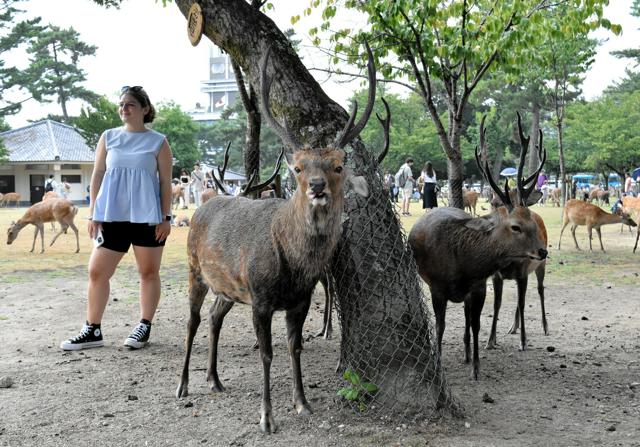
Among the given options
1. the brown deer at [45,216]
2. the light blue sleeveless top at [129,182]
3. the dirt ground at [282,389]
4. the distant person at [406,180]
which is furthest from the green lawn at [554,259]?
the distant person at [406,180]

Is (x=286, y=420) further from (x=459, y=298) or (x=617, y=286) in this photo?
(x=617, y=286)

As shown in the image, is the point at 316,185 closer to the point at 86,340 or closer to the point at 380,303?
the point at 380,303

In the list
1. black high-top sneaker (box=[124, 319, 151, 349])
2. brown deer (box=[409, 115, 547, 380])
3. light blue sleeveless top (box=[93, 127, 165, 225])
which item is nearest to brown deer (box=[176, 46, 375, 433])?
light blue sleeveless top (box=[93, 127, 165, 225])

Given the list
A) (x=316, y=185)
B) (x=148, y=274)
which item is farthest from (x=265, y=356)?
(x=148, y=274)

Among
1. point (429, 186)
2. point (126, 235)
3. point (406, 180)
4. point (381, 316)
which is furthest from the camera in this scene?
point (406, 180)

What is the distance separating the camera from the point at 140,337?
5.49 metres

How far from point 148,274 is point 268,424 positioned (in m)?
2.29

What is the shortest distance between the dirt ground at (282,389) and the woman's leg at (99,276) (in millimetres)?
345

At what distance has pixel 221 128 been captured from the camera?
6066 centimetres

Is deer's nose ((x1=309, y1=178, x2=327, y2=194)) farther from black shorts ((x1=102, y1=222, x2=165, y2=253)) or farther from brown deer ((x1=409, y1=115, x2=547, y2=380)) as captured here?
black shorts ((x1=102, y1=222, x2=165, y2=253))

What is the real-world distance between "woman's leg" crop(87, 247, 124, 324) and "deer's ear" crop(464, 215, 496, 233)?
2.93m

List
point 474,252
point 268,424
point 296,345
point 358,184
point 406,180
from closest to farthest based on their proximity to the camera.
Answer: point 358,184, point 268,424, point 296,345, point 474,252, point 406,180

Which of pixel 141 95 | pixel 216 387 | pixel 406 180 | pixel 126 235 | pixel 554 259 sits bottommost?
pixel 554 259

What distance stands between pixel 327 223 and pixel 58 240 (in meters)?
14.0
